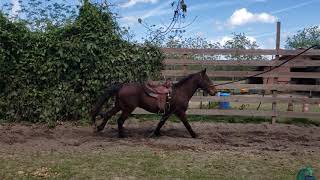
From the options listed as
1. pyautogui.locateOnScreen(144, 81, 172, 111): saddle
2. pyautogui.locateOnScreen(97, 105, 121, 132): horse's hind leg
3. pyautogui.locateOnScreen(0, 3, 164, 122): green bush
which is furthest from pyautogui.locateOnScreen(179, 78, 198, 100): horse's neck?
pyautogui.locateOnScreen(0, 3, 164, 122): green bush

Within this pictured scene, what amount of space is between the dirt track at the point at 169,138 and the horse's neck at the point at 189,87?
3.31 feet

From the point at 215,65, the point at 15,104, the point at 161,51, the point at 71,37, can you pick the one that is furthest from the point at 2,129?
the point at 215,65

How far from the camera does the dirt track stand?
8.72 metres

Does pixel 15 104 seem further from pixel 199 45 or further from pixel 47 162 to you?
pixel 199 45

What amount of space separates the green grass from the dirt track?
0.57 m

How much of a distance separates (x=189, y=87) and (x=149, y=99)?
990mm

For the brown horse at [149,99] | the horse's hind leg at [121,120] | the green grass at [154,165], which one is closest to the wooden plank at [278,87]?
the brown horse at [149,99]

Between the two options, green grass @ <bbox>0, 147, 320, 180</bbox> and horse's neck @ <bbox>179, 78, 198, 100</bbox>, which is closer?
green grass @ <bbox>0, 147, 320, 180</bbox>

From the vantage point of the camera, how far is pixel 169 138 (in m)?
9.86

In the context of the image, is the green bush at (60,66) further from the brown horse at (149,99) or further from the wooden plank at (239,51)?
the brown horse at (149,99)

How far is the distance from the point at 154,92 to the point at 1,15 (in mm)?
4640

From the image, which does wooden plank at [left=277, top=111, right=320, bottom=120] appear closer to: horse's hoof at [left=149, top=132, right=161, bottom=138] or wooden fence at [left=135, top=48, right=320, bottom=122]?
wooden fence at [left=135, top=48, right=320, bottom=122]

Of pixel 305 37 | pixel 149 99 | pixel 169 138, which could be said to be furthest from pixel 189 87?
pixel 305 37

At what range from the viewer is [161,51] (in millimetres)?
11977
